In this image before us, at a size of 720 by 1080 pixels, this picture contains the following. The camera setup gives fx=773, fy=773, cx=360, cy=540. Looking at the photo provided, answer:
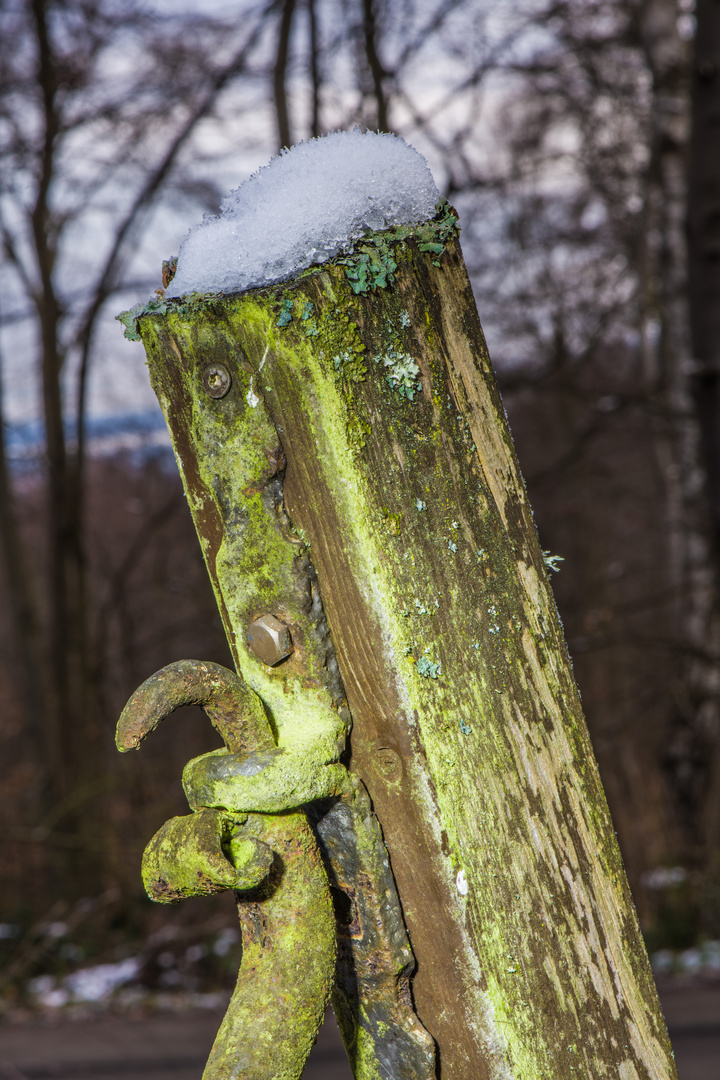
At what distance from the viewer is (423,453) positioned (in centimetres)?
60

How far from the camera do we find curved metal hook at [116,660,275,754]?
585 mm

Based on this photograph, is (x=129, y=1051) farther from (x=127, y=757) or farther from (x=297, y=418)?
(x=297, y=418)

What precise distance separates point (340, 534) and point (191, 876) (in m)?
0.28

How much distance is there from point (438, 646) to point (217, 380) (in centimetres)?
27

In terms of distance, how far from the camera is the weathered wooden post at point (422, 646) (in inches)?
23.2

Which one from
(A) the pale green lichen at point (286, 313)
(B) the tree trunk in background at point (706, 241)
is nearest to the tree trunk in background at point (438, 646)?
(A) the pale green lichen at point (286, 313)

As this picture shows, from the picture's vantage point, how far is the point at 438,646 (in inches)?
23.5

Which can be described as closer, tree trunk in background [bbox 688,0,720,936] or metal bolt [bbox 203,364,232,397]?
metal bolt [bbox 203,364,232,397]

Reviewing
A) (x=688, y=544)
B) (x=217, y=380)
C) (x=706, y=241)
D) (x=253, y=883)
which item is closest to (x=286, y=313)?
(x=217, y=380)

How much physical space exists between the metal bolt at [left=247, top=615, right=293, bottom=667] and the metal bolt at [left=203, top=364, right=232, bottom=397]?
0.60 feet

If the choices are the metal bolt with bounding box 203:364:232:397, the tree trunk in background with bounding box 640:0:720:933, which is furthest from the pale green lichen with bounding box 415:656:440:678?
the tree trunk in background with bounding box 640:0:720:933

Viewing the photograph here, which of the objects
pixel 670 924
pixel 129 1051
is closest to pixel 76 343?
pixel 129 1051

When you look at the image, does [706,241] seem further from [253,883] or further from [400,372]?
[253,883]

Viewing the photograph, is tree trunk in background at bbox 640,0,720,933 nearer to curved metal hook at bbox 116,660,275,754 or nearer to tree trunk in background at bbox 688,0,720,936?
tree trunk in background at bbox 688,0,720,936
